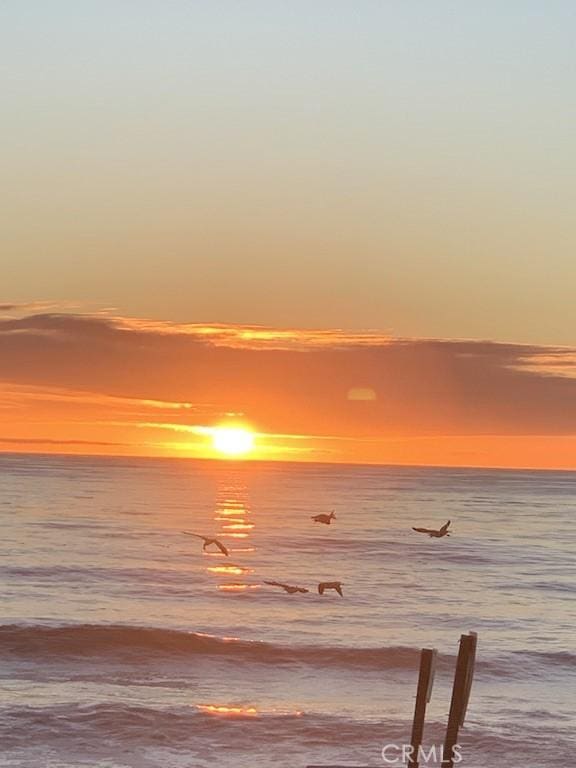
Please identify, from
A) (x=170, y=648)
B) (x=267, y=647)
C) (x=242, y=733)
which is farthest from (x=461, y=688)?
(x=170, y=648)

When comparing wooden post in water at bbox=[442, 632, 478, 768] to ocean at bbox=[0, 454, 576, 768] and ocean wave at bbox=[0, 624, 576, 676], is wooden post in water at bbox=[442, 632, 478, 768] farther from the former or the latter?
ocean wave at bbox=[0, 624, 576, 676]

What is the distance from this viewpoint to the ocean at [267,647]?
2723 cm

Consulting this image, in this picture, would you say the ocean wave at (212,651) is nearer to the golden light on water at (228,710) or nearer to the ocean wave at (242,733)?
the golden light on water at (228,710)

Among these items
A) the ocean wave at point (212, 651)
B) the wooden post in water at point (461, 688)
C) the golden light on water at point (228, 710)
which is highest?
the ocean wave at point (212, 651)

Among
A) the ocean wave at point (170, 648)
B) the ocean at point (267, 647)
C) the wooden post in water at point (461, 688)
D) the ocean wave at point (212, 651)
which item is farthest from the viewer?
the ocean wave at point (170, 648)

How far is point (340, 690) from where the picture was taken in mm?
33188

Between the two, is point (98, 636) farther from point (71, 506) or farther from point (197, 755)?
point (71, 506)

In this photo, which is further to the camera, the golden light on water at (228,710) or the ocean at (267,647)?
the golden light on water at (228,710)

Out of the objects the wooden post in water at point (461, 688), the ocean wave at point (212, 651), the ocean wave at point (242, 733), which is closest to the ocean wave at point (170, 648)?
the ocean wave at point (212, 651)

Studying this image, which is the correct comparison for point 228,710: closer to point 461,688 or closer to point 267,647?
point 267,647

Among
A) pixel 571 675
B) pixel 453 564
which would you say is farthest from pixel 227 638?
pixel 453 564

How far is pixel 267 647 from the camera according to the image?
38.9 meters

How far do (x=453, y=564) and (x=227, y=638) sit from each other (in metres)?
33.1

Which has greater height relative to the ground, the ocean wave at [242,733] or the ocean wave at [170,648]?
the ocean wave at [170,648]
